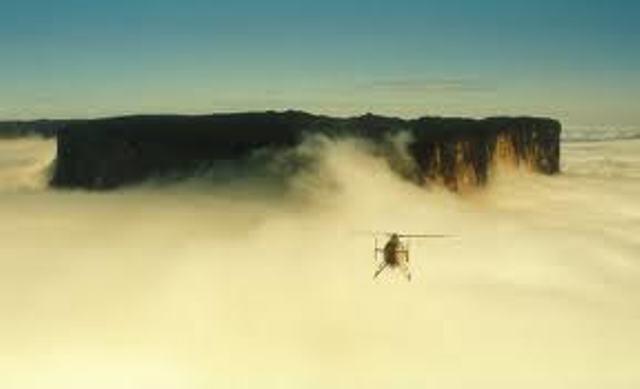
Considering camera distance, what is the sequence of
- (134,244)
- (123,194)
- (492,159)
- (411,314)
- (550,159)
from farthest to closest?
(550,159)
(492,159)
(123,194)
(134,244)
(411,314)

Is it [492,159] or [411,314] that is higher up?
[492,159]

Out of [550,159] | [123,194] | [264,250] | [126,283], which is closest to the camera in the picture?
[126,283]

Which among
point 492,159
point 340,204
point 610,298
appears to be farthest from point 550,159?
point 610,298

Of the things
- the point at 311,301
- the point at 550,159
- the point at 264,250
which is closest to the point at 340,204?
the point at 264,250

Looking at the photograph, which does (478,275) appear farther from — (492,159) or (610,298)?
(492,159)

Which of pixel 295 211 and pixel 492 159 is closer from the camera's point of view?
pixel 295 211

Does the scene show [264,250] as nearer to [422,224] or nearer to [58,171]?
[422,224]
